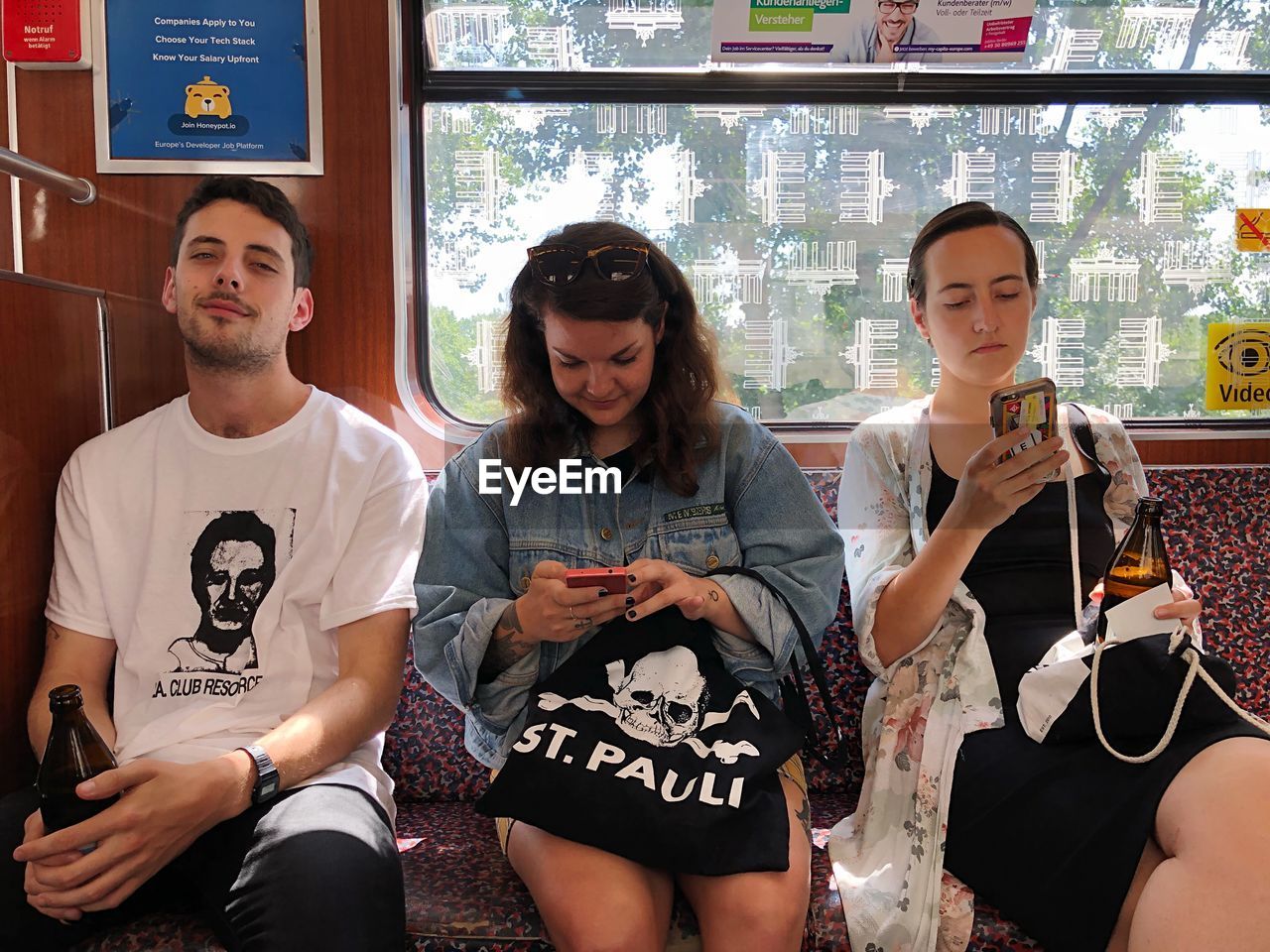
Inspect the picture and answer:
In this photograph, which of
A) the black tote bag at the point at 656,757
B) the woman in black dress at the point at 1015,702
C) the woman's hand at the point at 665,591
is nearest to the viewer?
the woman in black dress at the point at 1015,702

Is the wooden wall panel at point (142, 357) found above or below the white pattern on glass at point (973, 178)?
below

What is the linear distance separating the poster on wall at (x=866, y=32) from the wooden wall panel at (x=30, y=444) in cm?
130

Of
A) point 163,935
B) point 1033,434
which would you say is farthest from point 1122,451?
point 163,935

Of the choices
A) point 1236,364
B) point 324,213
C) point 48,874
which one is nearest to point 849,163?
point 1236,364

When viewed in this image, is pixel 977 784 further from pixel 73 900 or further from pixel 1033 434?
pixel 73 900

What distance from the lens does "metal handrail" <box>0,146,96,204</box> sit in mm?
1487

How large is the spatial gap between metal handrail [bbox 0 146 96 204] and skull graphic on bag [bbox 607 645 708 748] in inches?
49.1

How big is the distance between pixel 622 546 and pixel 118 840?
855mm

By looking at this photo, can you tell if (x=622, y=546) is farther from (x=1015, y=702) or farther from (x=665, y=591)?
(x=1015, y=702)

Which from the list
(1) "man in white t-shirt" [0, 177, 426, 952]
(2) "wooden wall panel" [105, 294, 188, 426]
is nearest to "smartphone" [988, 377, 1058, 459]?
(1) "man in white t-shirt" [0, 177, 426, 952]

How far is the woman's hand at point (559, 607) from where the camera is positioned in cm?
140

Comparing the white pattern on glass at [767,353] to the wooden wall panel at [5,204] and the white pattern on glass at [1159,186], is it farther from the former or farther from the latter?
the wooden wall panel at [5,204]

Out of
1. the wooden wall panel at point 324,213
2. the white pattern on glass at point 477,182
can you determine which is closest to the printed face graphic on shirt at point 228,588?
the wooden wall panel at point 324,213

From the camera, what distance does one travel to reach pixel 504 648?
150 centimetres
